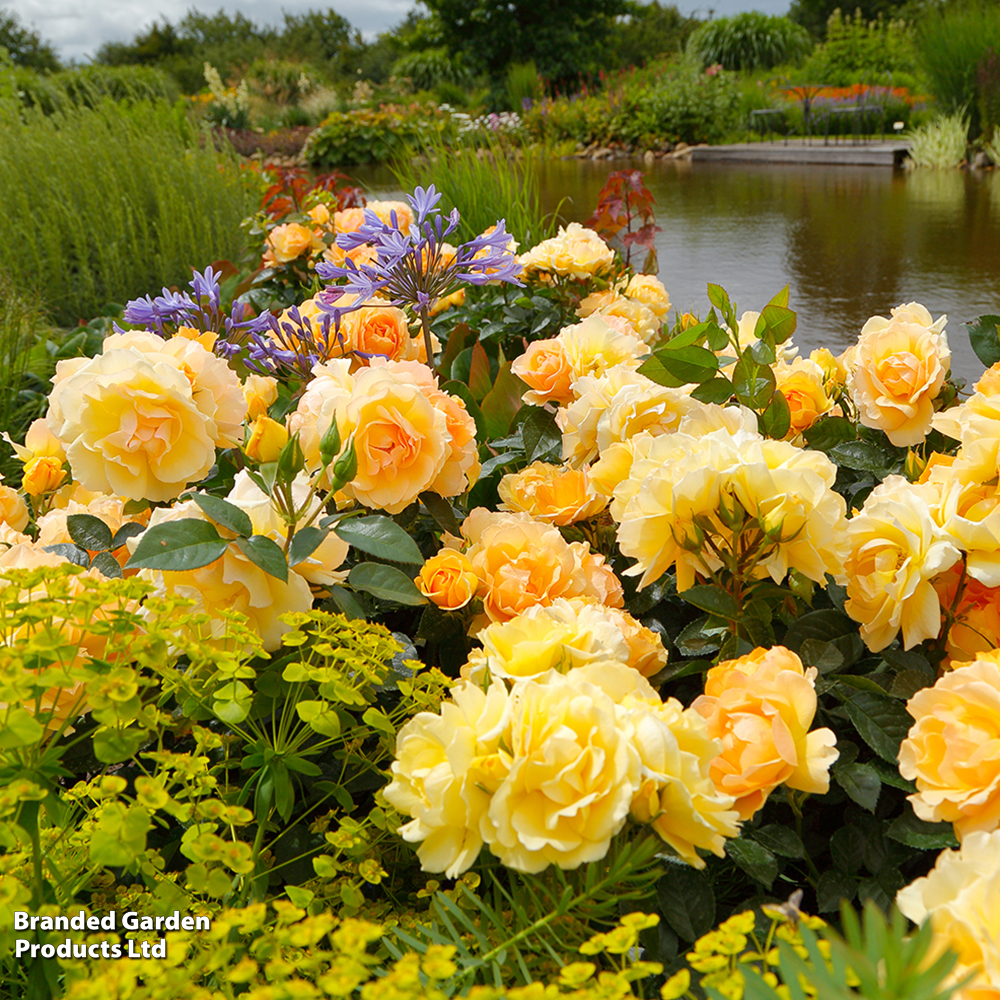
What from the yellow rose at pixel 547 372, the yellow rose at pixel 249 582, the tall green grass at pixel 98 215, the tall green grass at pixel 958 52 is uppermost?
the tall green grass at pixel 958 52

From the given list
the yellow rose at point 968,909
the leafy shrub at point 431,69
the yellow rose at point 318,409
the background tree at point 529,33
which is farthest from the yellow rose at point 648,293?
the leafy shrub at point 431,69

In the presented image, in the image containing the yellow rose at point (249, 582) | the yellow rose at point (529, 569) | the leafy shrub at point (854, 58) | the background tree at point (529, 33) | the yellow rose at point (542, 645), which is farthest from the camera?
the background tree at point (529, 33)

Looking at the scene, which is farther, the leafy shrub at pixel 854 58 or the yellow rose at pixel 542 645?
the leafy shrub at pixel 854 58

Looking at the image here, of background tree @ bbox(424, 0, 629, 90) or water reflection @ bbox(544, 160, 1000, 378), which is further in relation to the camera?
background tree @ bbox(424, 0, 629, 90)

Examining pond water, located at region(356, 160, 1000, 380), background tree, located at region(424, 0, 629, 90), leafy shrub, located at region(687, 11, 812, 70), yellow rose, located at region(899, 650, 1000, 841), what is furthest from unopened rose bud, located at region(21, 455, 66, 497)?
leafy shrub, located at region(687, 11, 812, 70)

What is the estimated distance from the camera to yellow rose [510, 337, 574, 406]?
4.39 feet

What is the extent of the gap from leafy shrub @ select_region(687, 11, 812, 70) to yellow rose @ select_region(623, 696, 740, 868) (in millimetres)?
23873

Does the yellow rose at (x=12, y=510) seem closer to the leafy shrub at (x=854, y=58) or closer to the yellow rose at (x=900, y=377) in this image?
the yellow rose at (x=900, y=377)

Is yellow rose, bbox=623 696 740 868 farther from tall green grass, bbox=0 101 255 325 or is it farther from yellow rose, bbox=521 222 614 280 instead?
tall green grass, bbox=0 101 255 325

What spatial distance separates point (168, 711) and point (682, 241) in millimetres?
4379

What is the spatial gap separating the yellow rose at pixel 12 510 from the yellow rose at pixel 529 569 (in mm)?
794

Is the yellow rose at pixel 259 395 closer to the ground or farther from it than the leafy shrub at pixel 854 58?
closer to the ground

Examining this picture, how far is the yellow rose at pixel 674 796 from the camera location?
23.6 inches

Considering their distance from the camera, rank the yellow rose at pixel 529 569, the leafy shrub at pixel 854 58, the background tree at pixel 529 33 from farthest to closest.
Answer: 1. the background tree at pixel 529 33
2. the leafy shrub at pixel 854 58
3. the yellow rose at pixel 529 569
